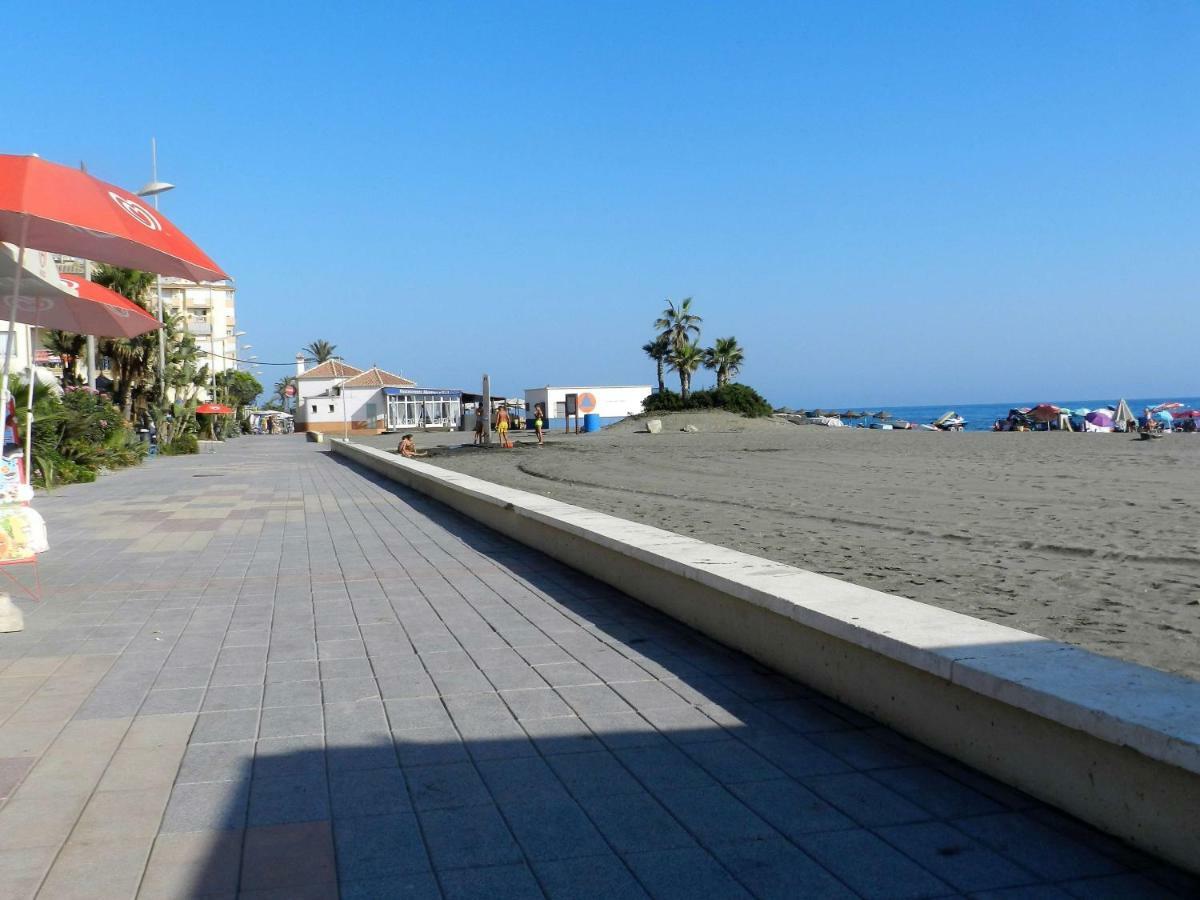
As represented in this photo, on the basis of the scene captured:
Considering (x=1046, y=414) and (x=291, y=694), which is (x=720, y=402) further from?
(x=291, y=694)

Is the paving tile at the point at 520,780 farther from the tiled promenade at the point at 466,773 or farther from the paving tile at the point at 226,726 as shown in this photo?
the paving tile at the point at 226,726

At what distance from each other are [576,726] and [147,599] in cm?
431

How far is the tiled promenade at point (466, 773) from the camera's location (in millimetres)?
2922

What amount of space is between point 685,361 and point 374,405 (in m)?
25.6

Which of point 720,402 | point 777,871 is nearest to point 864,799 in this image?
point 777,871

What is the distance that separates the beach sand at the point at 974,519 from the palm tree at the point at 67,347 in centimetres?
1437

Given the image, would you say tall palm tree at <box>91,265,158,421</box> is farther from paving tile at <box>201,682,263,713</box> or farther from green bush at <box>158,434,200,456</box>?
paving tile at <box>201,682,263,713</box>

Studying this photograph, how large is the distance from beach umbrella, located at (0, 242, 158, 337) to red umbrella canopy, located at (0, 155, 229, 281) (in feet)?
1.58

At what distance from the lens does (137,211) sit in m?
6.48

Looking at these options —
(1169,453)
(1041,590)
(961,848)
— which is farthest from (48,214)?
(1169,453)

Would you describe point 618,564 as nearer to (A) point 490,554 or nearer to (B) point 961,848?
(A) point 490,554

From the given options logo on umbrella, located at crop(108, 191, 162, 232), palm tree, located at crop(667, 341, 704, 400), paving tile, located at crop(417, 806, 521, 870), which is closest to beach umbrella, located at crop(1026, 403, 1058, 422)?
palm tree, located at crop(667, 341, 704, 400)

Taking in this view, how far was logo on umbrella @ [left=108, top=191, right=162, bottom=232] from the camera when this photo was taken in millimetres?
6317

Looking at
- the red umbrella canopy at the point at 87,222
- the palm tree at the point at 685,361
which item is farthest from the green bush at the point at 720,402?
the red umbrella canopy at the point at 87,222
